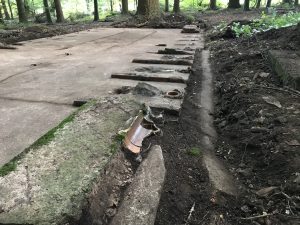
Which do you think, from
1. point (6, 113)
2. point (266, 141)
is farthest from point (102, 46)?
point (266, 141)

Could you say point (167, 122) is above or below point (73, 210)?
below

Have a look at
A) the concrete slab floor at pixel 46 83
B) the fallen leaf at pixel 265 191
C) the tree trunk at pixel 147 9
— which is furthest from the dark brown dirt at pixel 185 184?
the tree trunk at pixel 147 9

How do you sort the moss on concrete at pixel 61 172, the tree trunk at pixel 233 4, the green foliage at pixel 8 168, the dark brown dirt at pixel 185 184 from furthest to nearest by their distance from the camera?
the tree trunk at pixel 233 4, the dark brown dirt at pixel 185 184, the green foliage at pixel 8 168, the moss on concrete at pixel 61 172

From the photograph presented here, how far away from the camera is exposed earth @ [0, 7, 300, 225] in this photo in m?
1.47

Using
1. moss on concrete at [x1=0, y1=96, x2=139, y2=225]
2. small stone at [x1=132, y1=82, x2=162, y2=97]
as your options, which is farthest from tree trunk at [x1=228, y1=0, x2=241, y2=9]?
moss on concrete at [x1=0, y1=96, x2=139, y2=225]

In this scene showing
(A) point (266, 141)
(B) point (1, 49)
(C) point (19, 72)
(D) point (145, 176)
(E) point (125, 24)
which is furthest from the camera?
(E) point (125, 24)

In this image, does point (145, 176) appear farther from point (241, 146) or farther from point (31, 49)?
point (31, 49)

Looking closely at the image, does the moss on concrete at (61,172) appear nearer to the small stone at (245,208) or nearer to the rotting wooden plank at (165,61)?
the small stone at (245,208)

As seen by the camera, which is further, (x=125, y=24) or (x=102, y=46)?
(x=125, y=24)

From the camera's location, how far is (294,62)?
292cm

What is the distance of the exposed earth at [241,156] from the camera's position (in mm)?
1472

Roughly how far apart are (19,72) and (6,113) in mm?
1257

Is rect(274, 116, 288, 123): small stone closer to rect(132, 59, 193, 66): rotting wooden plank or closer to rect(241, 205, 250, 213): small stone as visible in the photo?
rect(241, 205, 250, 213): small stone

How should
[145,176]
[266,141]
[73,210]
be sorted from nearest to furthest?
[73,210], [145,176], [266,141]
